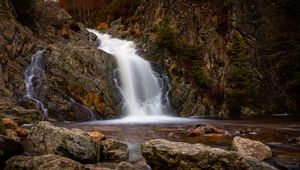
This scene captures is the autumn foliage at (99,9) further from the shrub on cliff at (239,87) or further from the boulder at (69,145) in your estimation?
the boulder at (69,145)

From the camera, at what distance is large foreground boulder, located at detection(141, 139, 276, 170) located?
751cm

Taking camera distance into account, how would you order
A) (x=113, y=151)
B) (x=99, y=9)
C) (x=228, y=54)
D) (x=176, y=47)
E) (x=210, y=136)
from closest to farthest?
1. (x=113, y=151)
2. (x=210, y=136)
3. (x=228, y=54)
4. (x=176, y=47)
5. (x=99, y=9)

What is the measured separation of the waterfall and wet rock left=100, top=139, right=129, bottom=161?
39.8 feet

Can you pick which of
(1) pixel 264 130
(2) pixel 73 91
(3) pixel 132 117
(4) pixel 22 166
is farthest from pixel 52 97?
(4) pixel 22 166

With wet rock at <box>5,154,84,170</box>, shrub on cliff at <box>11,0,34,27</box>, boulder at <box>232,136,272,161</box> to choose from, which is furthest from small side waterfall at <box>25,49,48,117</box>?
boulder at <box>232,136,272,161</box>

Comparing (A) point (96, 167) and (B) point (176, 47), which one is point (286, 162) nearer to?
(A) point (96, 167)

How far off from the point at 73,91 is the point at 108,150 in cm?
1181

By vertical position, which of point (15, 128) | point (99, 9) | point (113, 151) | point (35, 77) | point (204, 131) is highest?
point (99, 9)

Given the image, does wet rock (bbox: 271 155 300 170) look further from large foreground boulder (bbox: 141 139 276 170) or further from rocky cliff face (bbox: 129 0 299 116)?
rocky cliff face (bbox: 129 0 299 116)

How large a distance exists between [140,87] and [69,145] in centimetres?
1487

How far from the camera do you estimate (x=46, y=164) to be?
7.68 meters

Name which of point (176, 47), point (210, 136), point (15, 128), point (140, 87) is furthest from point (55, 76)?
point (210, 136)

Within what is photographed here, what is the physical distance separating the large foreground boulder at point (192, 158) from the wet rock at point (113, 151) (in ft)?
4.51

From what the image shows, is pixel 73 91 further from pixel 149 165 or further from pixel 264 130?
pixel 149 165
